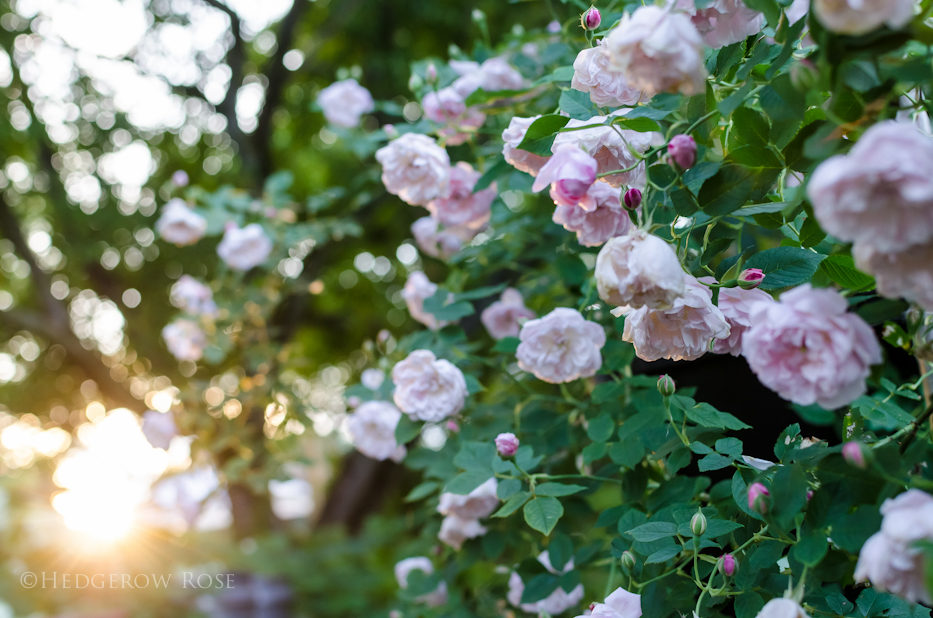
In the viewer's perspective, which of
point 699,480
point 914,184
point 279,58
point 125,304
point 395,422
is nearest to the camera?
point 914,184

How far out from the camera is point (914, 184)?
35cm

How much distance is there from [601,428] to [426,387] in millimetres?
263

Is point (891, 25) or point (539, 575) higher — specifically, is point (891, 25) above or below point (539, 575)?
above

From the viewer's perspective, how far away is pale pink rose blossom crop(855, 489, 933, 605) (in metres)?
0.36

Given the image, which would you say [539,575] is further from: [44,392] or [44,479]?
[44,479]

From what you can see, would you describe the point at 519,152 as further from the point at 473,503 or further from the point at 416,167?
the point at 473,503

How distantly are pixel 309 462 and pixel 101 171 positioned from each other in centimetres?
239

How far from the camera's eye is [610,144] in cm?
64

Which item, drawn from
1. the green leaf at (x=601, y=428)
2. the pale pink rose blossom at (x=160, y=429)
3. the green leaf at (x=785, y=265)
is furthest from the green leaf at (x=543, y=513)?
the pale pink rose blossom at (x=160, y=429)

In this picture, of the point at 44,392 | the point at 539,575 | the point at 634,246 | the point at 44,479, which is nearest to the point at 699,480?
the point at 539,575

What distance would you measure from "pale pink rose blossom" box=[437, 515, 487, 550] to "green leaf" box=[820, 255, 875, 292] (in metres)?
0.68

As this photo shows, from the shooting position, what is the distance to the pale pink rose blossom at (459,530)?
3.39ft

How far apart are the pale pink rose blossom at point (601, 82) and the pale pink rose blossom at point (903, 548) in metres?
0.43

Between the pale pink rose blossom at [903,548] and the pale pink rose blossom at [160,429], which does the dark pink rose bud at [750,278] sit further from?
the pale pink rose blossom at [160,429]
